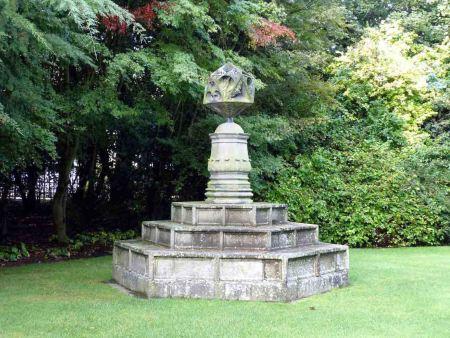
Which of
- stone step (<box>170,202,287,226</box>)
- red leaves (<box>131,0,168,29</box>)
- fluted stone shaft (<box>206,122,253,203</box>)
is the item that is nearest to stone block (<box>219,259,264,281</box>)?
stone step (<box>170,202,287,226</box>)

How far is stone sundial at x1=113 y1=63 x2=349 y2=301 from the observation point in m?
6.66

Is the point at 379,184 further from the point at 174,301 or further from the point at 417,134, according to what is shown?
the point at 174,301

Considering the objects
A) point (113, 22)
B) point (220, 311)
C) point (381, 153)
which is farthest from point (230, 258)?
point (381, 153)

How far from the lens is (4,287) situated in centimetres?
745

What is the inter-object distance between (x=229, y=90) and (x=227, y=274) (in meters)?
2.75

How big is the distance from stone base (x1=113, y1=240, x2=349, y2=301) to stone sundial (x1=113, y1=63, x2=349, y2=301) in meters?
0.01

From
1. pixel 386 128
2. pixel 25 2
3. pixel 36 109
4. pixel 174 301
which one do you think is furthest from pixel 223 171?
pixel 386 128

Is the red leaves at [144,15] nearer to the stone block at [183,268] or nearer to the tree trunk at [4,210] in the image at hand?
the stone block at [183,268]

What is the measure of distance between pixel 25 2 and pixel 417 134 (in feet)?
40.0

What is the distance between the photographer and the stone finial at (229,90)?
7930mm

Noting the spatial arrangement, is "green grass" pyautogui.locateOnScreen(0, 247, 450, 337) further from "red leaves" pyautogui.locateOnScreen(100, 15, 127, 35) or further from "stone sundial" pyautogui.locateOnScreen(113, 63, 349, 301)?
"red leaves" pyautogui.locateOnScreen(100, 15, 127, 35)

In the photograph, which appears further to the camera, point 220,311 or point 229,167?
point 229,167

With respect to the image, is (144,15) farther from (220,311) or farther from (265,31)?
(220,311)

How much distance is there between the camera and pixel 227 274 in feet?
22.0
